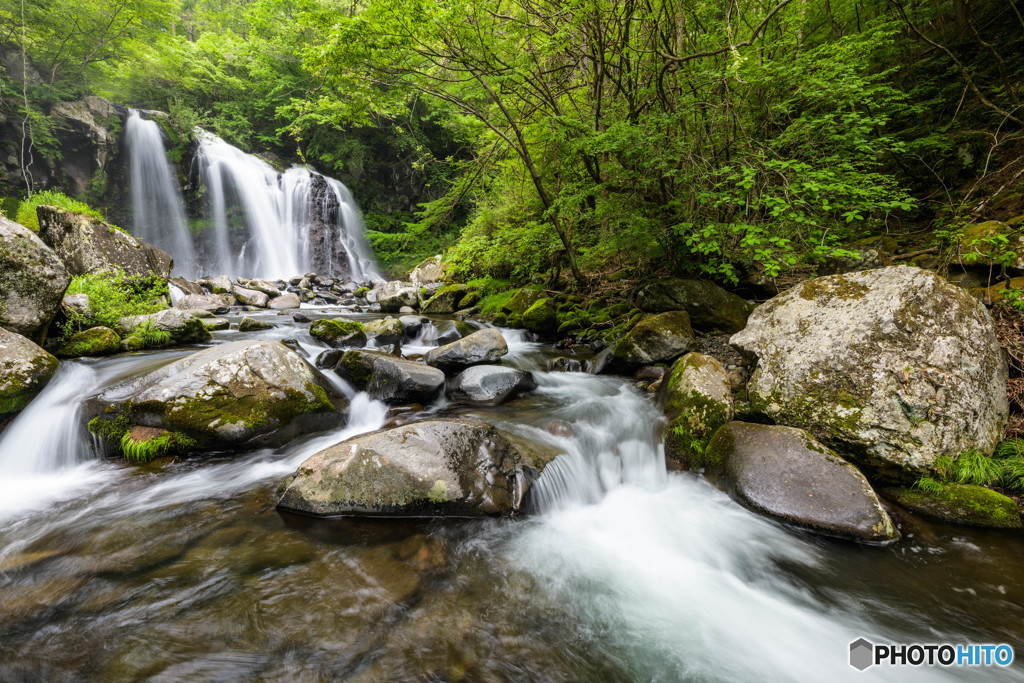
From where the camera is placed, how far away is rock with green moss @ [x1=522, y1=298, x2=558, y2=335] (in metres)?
8.35

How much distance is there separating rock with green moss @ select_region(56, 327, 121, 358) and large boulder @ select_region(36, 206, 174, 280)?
277 centimetres

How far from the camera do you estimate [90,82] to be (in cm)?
1748

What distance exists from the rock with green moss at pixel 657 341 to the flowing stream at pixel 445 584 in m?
2.36

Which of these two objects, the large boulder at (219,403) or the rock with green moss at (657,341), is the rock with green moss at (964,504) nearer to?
the rock with green moss at (657,341)

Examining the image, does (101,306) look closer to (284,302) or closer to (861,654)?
(284,302)

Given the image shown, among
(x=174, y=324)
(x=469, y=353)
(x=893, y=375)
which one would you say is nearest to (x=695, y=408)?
(x=893, y=375)

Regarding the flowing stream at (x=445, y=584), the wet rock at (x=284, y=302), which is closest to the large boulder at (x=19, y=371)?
the flowing stream at (x=445, y=584)

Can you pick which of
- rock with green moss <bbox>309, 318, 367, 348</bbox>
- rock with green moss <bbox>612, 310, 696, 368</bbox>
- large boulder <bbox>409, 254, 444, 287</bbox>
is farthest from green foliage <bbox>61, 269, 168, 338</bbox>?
large boulder <bbox>409, 254, 444, 287</bbox>

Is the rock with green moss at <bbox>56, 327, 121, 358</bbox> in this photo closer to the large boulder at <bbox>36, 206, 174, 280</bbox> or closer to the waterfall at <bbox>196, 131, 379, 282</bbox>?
the large boulder at <bbox>36, 206, 174, 280</bbox>

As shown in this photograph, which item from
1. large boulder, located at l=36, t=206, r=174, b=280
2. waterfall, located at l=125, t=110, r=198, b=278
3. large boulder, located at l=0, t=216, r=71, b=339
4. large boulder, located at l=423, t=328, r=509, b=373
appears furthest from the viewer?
waterfall, located at l=125, t=110, r=198, b=278

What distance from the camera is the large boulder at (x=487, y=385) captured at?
511 centimetres

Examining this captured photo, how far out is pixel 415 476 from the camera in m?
3.00

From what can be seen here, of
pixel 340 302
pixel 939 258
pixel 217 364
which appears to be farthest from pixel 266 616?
pixel 340 302

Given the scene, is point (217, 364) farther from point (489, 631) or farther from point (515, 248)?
point (515, 248)
